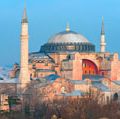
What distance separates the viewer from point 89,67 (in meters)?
71.4

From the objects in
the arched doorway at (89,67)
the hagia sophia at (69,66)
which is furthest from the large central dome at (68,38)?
the arched doorway at (89,67)

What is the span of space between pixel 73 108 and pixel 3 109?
630cm

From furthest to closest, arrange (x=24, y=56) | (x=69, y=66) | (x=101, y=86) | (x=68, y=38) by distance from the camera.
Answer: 1. (x=68, y=38)
2. (x=69, y=66)
3. (x=101, y=86)
4. (x=24, y=56)

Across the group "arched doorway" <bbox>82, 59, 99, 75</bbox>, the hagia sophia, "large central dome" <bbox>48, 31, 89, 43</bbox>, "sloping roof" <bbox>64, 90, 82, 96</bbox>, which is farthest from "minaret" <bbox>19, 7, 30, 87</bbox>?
"arched doorway" <bbox>82, 59, 99, 75</bbox>

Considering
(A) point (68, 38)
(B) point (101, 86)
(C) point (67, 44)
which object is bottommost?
(B) point (101, 86)

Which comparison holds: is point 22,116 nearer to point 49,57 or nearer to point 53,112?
point 53,112

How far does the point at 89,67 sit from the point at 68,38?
2.89m

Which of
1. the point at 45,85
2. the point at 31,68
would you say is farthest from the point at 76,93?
the point at 31,68

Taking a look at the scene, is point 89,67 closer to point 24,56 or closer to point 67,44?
point 67,44

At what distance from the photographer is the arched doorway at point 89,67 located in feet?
233

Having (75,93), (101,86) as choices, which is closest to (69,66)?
(101,86)

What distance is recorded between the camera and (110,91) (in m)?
64.3

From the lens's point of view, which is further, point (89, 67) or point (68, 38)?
point (68, 38)

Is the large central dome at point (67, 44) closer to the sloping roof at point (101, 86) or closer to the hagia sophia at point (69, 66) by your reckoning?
the hagia sophia at point (69, 66)
